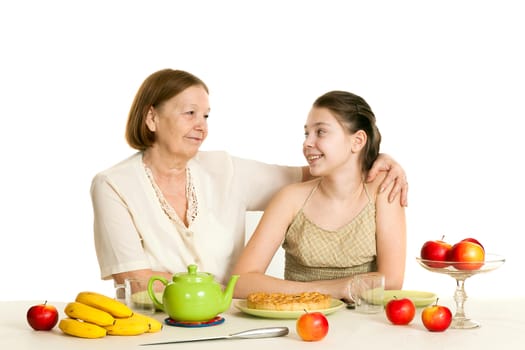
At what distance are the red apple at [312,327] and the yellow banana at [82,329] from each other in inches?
21.7

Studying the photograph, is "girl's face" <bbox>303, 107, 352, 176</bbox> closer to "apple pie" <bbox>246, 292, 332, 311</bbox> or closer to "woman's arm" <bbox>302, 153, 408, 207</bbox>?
"woman's arm" <bbox>302, 153, 408, 207</bbox>

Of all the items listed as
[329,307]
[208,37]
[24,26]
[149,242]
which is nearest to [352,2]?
[208,37]

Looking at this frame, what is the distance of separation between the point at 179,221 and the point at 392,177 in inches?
36.7

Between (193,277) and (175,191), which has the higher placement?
(175,191)

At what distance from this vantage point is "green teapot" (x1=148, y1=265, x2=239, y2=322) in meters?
2.32

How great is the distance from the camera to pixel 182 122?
11.5 ft

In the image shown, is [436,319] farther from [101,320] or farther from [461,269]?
[101,320]

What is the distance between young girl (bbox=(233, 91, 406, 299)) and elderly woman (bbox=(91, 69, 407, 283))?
0.34 ft

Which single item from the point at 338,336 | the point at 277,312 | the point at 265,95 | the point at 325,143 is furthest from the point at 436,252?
the point at 265,95

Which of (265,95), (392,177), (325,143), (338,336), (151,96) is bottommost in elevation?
(338,336)

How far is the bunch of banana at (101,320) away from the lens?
2246mm

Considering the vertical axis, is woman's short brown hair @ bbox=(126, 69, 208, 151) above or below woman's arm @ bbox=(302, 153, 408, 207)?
above

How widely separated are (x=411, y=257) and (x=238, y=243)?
7.09 ft

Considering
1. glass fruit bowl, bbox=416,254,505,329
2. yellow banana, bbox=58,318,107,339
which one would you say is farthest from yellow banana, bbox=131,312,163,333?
glass fruit bowl, bbox=416,254,505,329
